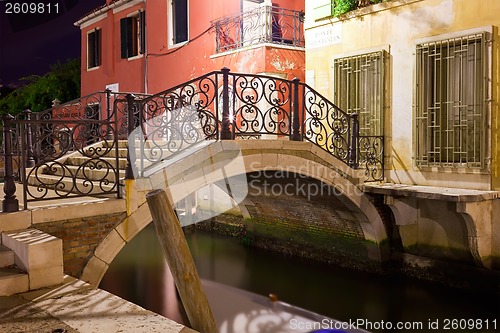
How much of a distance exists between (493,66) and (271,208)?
209 inches

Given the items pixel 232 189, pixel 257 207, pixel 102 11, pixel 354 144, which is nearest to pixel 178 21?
pixel 102 11

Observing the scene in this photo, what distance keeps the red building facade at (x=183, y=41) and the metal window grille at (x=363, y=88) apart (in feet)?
7.50

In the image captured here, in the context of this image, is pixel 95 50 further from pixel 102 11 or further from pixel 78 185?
pixel 78 185

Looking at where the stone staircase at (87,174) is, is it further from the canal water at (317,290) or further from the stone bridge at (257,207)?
the canal water at (317,290)

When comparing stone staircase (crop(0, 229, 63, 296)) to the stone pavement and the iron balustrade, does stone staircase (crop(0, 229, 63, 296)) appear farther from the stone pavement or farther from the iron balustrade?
the iron balustrade

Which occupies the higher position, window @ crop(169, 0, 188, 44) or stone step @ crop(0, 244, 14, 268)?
window @ crop(169, 0, 188, 44)

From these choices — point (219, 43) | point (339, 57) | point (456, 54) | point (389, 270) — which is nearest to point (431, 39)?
point (456, 54)

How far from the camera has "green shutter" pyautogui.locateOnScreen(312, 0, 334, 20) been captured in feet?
30.7

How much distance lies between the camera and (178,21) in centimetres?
1332

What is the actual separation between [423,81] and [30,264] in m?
6.43

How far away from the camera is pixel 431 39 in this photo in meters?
7.72

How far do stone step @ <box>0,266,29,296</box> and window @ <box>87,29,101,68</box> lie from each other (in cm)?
1344

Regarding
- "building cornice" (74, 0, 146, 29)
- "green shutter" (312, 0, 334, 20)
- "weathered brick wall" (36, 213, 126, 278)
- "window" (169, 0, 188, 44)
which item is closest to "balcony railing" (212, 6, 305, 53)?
"window" (169, 0, 188, 44)

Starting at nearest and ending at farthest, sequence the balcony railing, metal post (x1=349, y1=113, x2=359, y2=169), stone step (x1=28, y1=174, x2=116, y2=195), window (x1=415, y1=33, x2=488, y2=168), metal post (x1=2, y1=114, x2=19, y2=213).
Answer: metal post (x1=2, y1=114, x2=19, y2=213) → stone step (x1=28, y1=174, x2=116, y2=195) → window (x1=415, y1=33, x2=488, y2=168) → metal post (x1=349, y1=113, x2=359, y2=169) → the balcony railing
